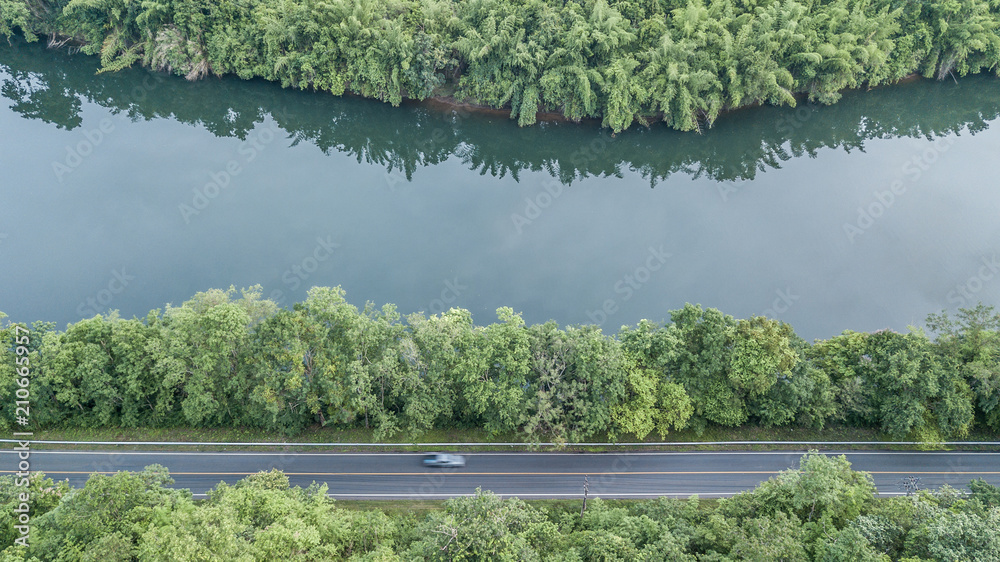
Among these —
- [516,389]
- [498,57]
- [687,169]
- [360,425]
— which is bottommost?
[360,425]

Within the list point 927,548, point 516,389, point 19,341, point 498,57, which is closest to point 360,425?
point 516,389

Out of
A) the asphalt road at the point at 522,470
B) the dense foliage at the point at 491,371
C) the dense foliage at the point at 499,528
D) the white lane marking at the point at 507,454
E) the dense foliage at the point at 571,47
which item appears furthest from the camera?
the dense foliage at the point at 571,47

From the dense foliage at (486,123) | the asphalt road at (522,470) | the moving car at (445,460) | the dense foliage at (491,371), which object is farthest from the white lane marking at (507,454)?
the dense foliage at (486,123)

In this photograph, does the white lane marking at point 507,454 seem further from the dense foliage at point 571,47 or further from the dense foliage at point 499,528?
the dense foliage at point 571,47

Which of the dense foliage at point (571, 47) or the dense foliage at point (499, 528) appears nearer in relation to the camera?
the dense foliage at point (499, 528)

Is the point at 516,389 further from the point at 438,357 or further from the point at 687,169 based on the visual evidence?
the point at 687,169

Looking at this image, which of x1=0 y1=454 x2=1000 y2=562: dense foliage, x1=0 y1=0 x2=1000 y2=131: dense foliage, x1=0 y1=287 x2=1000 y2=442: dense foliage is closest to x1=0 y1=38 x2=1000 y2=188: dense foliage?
x1=0 y1=0 x2=1000 y2=131: dense foliage

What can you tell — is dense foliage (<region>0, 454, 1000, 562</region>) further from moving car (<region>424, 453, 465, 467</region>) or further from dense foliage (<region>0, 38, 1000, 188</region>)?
dense foliage (<region>0, 38, 1000, 188</region>)

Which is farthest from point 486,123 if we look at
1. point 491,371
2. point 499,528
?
point 499,528
